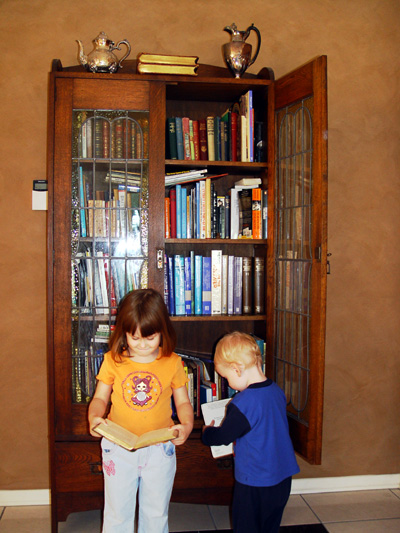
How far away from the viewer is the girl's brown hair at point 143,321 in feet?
5.68

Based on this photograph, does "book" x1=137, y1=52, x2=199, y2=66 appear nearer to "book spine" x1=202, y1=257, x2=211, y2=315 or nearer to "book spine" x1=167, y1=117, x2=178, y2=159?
"book spine" x1=167, y1=117, x2=178, y2=159

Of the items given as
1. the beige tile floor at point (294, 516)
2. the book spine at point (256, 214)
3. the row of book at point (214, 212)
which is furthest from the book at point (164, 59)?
the beige tile floor at point (294, 516)

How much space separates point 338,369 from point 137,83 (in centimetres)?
183

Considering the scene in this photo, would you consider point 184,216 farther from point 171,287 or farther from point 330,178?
point 330,178

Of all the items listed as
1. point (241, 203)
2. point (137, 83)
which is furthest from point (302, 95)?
point (137, 83)

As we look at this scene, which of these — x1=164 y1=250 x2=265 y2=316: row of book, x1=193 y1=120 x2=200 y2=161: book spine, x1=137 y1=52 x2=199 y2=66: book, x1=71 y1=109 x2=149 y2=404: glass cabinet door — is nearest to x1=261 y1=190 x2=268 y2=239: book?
x1=164 y1=250 x2=265 y2=316: row of book

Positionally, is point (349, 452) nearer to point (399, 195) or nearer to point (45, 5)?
point (399, 195)

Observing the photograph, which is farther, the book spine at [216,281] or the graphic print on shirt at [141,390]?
the book spine at [216,281]

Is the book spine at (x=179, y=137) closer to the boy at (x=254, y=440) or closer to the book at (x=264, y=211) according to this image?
the book at (x=264, y=211)

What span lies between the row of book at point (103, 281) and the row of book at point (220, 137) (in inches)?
22.9

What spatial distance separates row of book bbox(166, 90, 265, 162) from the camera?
225 cm

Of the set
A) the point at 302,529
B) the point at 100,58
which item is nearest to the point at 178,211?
the point at 100,58

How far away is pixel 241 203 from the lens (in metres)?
2.32

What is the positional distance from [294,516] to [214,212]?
5.16 feet
